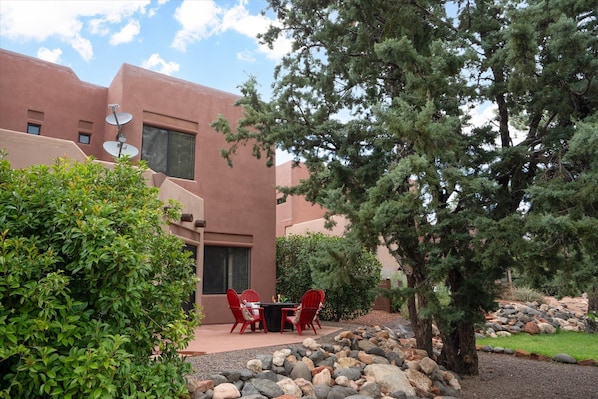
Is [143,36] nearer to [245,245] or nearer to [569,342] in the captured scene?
[245,245]

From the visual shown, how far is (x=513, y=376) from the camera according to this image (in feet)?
29.8

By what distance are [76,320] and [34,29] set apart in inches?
627

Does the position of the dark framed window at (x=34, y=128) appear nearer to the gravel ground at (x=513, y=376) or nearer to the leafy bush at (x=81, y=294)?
the gravel ground at (x=513, y=376)

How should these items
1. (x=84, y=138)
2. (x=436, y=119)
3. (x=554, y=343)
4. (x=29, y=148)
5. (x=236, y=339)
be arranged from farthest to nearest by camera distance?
(x=84, y=138), (x=554, y=343), (x=236, y=339), (x=29, y=148), (x=436, y=119)

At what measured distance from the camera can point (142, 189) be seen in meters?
5.02

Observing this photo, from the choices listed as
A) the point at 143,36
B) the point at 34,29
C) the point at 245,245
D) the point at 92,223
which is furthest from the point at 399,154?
the point at 34,29

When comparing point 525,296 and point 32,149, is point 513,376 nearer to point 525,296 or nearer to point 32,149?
point 32,149

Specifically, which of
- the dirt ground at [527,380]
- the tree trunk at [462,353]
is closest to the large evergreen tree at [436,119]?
the tree trunk at [462,353]

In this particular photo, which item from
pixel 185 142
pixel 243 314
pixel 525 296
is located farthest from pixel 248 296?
pixel 525 296

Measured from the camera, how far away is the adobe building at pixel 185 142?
13.4 metres

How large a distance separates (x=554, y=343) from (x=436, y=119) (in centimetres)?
941

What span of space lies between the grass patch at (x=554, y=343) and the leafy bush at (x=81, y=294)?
10.7 metres

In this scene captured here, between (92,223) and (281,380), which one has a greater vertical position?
(92,223)

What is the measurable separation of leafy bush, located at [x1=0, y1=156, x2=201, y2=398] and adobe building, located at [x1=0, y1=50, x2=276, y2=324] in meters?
7.61
